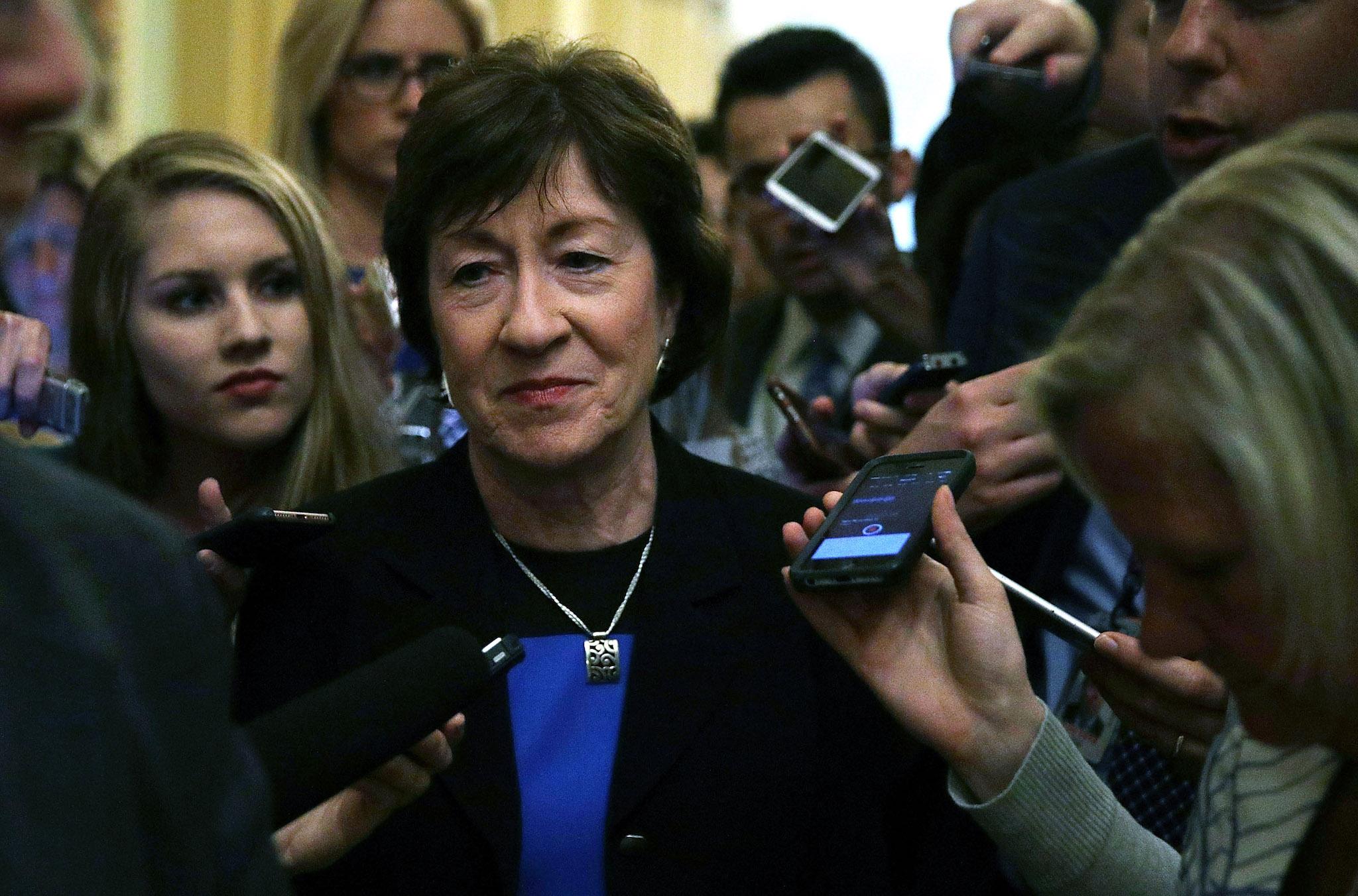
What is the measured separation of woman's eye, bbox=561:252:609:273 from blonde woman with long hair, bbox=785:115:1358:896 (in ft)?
2.48

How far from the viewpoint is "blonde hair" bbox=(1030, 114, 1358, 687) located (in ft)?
3.51

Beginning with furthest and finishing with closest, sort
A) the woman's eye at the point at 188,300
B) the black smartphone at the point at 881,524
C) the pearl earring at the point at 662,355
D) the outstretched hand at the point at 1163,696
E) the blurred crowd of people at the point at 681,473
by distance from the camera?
the woman's eye at the point at 188,300 → the pearl earring at the point at 662,355 → the outstretched hand at the point at 1163,696 → the black smartphone at the point at 881,524 → the blurred crowd of people at the point at 681,473

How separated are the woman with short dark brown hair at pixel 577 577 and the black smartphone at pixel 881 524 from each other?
0.31 meters

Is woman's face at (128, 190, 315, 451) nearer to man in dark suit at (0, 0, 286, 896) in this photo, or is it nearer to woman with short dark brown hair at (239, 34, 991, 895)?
woman with short dark brown hair at (239, 34, 991, 895)

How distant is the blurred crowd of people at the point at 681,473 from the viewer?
3.51 ft

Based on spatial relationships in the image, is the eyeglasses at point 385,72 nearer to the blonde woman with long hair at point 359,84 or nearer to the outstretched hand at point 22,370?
the blonde woman with long hair at point 359,84

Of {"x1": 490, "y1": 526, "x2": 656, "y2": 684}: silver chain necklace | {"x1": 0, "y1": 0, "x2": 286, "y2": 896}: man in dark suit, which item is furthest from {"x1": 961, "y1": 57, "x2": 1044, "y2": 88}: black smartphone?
{"x1": 0, "y1": 0, "x2": 286, "y2": 896}: man in dark suit

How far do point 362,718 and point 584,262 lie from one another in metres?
0.89

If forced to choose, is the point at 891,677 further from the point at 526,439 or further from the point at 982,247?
the point at 982,247

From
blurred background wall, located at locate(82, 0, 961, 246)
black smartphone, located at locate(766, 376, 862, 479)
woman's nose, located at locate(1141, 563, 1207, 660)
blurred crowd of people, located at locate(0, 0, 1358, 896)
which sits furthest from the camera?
blurred background wall, located at locate(82, 0, 961, 246)

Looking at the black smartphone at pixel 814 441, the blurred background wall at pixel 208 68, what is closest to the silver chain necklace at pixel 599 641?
the black smartphone at pixel 814 441

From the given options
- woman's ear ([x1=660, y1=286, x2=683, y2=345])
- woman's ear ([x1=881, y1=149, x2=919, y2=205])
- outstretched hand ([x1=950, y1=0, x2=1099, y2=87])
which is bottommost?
woman's ear ([x1=660, y1=286, x2=683, y2=345])

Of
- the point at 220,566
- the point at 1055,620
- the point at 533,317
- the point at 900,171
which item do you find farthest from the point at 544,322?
the point at 900,171

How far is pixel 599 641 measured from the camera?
5.97 feet
